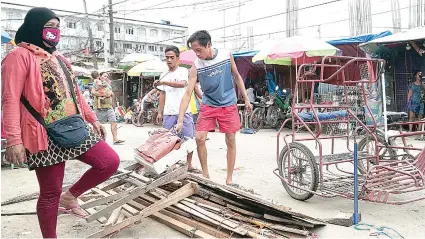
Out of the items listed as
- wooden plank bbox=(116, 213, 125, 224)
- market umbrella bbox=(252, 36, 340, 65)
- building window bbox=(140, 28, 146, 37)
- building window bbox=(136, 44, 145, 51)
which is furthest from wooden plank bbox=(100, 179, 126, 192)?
building window bbox=(140, 28, 146, 37)

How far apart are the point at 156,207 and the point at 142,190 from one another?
0.64 ft

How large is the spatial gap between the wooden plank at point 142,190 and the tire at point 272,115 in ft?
33.2

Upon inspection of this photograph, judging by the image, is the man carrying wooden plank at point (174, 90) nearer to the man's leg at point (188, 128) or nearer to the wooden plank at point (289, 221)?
the man's leg at point (188, 128)

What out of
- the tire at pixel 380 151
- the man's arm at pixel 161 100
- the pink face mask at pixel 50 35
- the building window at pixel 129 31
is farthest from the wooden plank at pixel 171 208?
the building window at pixel 129 31

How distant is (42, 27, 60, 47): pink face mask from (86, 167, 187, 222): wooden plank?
140cm

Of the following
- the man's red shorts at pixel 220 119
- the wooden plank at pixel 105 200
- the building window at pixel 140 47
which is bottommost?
the wooden plank at pixel 105 200

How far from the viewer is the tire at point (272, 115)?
44.6 ft

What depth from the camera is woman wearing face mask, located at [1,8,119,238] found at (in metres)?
2.61

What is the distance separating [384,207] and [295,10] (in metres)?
16.2

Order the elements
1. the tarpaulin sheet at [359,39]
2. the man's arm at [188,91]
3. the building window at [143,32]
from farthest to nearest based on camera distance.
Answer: the building window at [143,32] < the tarpaulin sheet at [359,39] < the man's arm at [188,91]

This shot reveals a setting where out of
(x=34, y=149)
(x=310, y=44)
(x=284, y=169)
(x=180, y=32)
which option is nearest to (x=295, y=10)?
(x=310, y=44)

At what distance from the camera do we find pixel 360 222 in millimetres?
3676

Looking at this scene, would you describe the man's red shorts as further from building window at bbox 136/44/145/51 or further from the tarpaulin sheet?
building window at bbox 136/44/145/51

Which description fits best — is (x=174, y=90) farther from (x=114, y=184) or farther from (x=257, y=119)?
(x=257, y=119)
